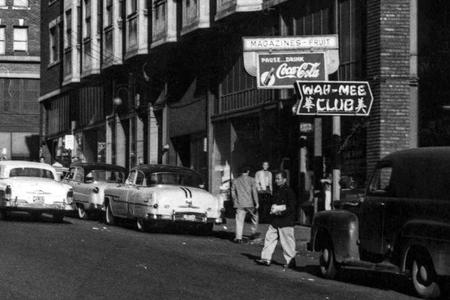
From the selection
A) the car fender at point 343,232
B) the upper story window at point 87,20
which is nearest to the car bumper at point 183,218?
the car fender at point 343,232

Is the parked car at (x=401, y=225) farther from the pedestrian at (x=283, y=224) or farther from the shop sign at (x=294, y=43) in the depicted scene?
the shop sign at (x=294, y=43)

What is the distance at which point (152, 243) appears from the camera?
782 inches

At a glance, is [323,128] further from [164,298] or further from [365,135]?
[164,298]

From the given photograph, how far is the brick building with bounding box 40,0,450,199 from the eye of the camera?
71.8 feet

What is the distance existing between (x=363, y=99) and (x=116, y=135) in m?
23.8

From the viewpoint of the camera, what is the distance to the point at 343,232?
14.5 m

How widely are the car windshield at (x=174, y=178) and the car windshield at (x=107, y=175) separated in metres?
4.96

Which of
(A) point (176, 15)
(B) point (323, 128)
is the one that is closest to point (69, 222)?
(B) point (323, 128)

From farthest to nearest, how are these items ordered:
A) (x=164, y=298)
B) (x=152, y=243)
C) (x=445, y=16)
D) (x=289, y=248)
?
1. (x=445, y=16)
2. (x=152, y=243)
3. (x=289, y=248)
4. (x=164, y=298)

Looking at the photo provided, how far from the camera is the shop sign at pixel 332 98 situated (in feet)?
61.6

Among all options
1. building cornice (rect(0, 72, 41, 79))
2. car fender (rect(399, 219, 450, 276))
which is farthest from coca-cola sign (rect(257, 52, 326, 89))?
building cornice (rect(0, 72, 41, 79))

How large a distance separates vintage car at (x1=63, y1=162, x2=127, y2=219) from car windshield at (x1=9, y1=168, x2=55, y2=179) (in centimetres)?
140

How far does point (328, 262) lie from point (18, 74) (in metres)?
52.4

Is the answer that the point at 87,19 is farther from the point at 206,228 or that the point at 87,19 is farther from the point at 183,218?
the point at 183,218
